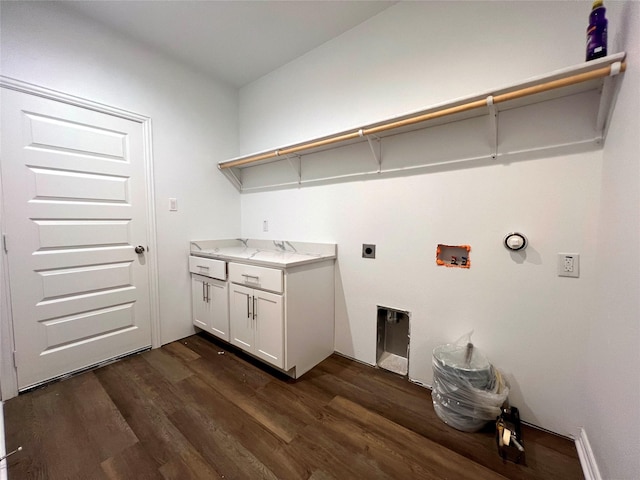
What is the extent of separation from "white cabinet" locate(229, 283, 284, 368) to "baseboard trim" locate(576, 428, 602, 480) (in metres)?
1.53

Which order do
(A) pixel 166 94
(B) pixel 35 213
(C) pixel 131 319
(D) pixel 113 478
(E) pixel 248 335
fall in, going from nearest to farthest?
1. (D) pixel 113 478
2. (B) pixel 35 213
3. (E) pixel 248 335
4. (C) pixel 131 319
5. (A) pixel 166 94

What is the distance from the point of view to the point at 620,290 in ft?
2.86

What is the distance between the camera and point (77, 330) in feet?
5.86

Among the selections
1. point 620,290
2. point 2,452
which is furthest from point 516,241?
point 2,452

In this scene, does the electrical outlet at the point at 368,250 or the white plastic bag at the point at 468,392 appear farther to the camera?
the electrical outlet at the point at 368,250

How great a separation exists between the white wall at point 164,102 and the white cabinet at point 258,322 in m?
0.74

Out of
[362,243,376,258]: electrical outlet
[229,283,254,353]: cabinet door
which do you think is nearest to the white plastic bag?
[362,243,376,258]: electrical outlet

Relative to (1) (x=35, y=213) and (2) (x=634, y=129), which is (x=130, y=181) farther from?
(2) (x=634, y=129)

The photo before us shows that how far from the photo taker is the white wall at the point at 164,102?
61.9 inches

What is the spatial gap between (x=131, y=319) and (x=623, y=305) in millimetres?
2882

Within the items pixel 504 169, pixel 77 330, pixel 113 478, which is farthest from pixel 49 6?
pixel 504 169

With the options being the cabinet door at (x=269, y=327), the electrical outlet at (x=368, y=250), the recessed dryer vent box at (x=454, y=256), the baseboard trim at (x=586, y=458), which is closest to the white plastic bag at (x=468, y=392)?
the baseboard trim at (x=586, y=458)

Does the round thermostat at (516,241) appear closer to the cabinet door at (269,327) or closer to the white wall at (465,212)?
the white wall at (465,212)

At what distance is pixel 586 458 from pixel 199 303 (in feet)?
8.69
